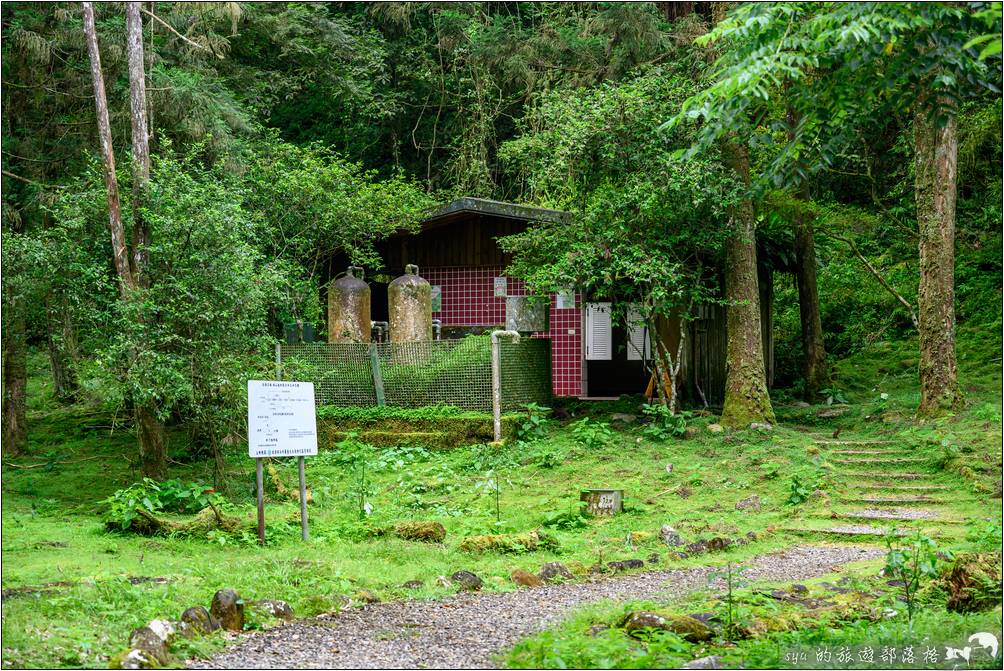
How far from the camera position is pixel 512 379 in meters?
17.1

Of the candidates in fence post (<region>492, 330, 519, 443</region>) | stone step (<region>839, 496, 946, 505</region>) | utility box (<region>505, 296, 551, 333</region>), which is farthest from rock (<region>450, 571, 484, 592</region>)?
utility box (<region>505, 296, 551, 333</region>)

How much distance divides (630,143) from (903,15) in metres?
9.77

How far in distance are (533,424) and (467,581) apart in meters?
8.48

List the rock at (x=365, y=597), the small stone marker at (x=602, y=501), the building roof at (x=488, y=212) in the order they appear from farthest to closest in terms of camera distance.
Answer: the building roof at (x=488, y=212), the small stone marker at (x=602, y=501), the rock at (x=365, y=597)

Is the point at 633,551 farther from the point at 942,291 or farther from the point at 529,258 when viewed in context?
the point at 529,258

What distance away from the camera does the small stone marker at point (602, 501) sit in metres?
11.8

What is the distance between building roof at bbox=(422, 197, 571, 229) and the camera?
18422 mm

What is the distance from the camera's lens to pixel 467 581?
26.9 feet

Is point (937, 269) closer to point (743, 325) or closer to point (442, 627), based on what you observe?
point (743, 325)

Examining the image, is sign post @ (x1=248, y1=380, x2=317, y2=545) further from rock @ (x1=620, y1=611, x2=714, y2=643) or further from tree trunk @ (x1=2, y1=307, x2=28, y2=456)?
tree trunk @ (x1=2, y1=307, x2=28, y2=456)

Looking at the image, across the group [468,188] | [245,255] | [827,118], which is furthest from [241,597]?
[468,188]

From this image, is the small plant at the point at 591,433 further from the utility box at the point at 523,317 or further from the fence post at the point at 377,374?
the utility box at the point at 523,317

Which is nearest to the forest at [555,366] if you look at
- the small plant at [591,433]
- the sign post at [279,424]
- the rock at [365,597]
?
the rock at [365,597]

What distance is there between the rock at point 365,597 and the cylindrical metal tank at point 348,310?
1133 cm
